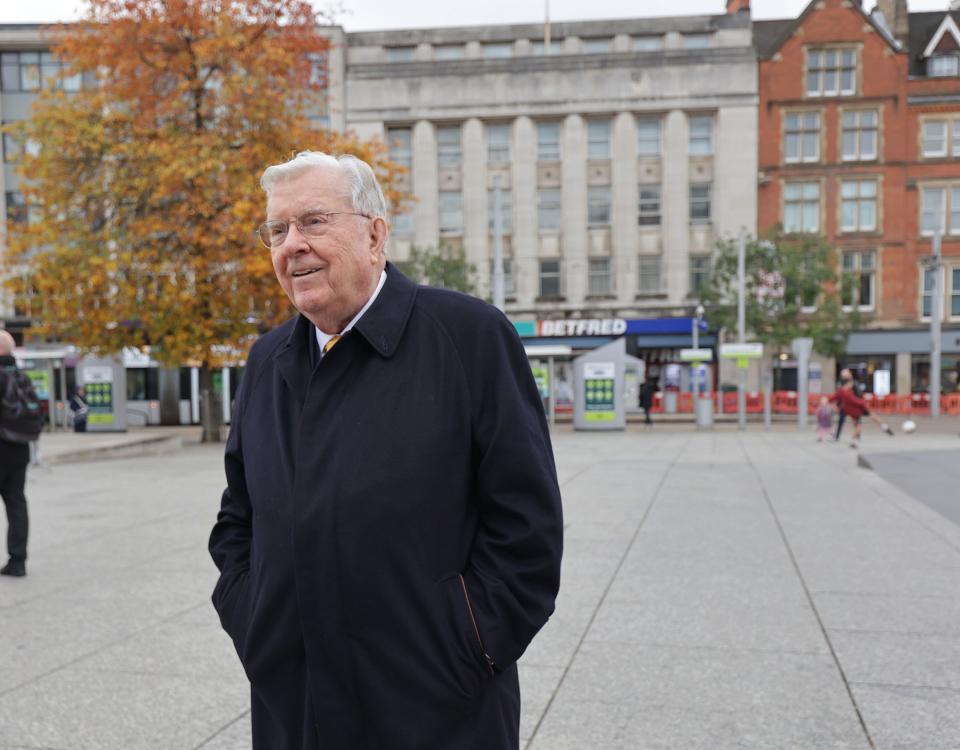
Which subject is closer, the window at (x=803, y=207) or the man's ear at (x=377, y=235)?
the man's ear at (x=377, y=235)

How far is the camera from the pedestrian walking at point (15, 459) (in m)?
6.39

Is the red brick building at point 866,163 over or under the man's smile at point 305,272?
over

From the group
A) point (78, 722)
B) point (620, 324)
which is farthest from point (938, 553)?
point (620, 324)

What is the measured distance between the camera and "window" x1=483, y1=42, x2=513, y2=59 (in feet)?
148

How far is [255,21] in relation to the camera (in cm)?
2039

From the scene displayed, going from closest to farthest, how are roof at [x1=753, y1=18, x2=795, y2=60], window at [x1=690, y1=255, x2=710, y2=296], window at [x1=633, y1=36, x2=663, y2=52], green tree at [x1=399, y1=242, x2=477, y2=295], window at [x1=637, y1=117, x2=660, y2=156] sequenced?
green tree at [x1=399, y1=242, x2=477, y2=295] → window at [x1=690, y1=255, x2=710, y2=296] → window at [x1=637, y1=117, x2=660, y2=156] → window at [x1=633, y1=36, x2=663, y2=52] → roof at [x1=753, y1=18, x2=795, y2=60]

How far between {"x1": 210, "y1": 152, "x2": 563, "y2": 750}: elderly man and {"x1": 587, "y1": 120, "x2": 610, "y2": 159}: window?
134ft

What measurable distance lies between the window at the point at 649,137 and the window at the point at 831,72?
673 cm

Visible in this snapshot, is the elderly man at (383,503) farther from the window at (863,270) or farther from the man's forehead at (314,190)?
the window at (863,270)

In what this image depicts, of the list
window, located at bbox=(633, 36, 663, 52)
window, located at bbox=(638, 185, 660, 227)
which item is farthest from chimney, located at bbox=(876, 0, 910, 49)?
window, located at bbox=(638, 185, 660, 227)

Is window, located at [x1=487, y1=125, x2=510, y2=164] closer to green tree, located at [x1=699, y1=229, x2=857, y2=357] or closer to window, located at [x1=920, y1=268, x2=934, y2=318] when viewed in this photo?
green tree, located at [x1=699, y1=229, x2=857, y2=357]

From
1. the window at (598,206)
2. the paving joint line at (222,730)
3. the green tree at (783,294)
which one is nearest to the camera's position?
the paving joint line at (222,730)

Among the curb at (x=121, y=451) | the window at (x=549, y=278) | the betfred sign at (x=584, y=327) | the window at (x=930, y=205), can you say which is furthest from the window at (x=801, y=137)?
the curb at (x=121, y=451)

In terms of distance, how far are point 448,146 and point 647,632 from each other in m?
38.6
